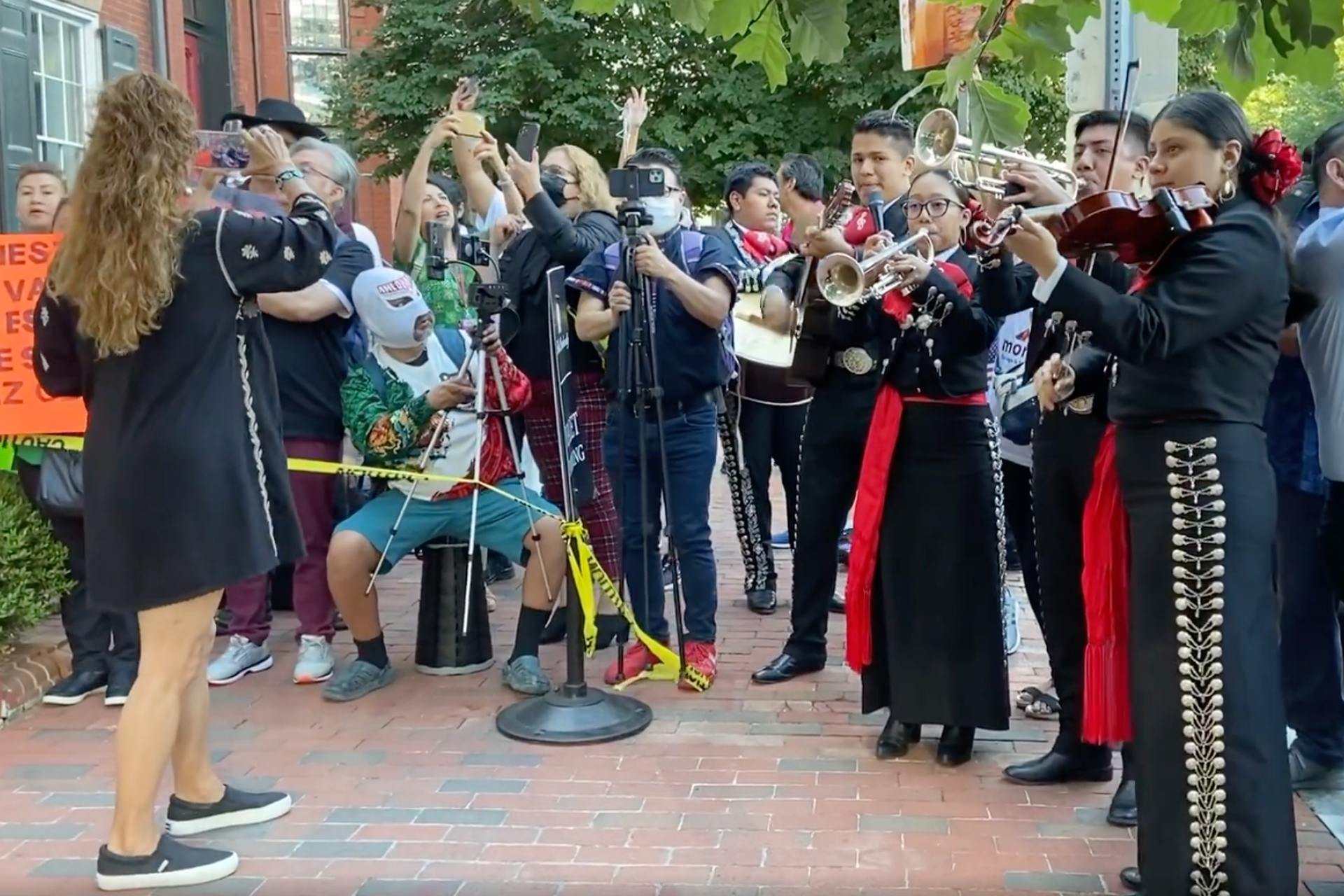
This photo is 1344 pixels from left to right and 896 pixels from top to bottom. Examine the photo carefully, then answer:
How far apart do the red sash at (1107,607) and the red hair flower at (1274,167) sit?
1.25 feet

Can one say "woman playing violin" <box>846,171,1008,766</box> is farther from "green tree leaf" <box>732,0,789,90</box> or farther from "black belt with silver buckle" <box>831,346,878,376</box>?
"green tree leaf" <box>732,0,789,90</box>

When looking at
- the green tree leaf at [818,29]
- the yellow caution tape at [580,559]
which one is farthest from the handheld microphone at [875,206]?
the yellow caution tape at [580,559]

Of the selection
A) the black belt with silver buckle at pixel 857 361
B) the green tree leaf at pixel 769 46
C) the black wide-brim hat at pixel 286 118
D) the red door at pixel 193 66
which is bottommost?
the black belt with silver buckle at pixel 857 361

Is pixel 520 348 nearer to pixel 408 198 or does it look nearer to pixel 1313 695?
pixel 408 198

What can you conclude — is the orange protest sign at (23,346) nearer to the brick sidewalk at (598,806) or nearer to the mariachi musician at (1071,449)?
A: the brick sidewalk at (598,806)

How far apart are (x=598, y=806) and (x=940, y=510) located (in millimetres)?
1422

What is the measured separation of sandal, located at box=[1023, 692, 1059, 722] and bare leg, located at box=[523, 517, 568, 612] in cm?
182

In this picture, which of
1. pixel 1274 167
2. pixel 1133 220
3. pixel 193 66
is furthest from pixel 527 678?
pixel 193 66

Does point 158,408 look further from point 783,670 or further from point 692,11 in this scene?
point 783,670

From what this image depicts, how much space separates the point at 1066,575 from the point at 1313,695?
0.95 metres

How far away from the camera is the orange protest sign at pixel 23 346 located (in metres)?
5.23

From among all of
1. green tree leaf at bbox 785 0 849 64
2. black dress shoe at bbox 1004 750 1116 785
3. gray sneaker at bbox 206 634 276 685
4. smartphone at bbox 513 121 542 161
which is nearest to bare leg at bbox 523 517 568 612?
gray sneaker at bbox 206 634 276 685

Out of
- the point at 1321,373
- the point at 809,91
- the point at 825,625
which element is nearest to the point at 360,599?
the point at 825,625

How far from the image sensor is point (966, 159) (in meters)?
3.60
